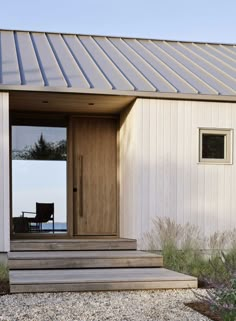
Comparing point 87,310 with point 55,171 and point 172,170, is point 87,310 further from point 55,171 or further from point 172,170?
point 55,171

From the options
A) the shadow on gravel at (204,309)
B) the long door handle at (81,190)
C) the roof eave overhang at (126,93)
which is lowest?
the shadow on gravel at (204,309)

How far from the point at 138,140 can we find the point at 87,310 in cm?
389

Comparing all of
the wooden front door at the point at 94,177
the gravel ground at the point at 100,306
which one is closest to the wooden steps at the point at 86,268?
the gravel ground at the point at 100,306

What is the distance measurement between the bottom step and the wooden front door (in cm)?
317

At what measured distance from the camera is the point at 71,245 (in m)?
8.24

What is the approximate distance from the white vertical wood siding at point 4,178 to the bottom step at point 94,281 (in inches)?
43.3

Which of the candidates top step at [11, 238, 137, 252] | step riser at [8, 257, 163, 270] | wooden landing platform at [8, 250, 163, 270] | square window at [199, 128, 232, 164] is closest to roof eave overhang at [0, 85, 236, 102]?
square window at [199, 128, 232, 164]

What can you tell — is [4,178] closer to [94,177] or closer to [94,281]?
[94,177]

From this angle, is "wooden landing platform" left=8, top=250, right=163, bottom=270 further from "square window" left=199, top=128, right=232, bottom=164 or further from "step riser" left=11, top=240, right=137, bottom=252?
"square window" left=199, top=128, right=232, bottom=164

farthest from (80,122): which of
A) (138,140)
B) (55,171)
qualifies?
(138,140)

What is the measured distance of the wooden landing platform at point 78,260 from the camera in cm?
720

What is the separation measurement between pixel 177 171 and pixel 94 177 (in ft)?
6.70

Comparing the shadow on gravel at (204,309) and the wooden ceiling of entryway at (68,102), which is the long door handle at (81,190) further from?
the shadow on gravel at (204,309)

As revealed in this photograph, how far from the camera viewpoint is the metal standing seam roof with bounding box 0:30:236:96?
8547mm
